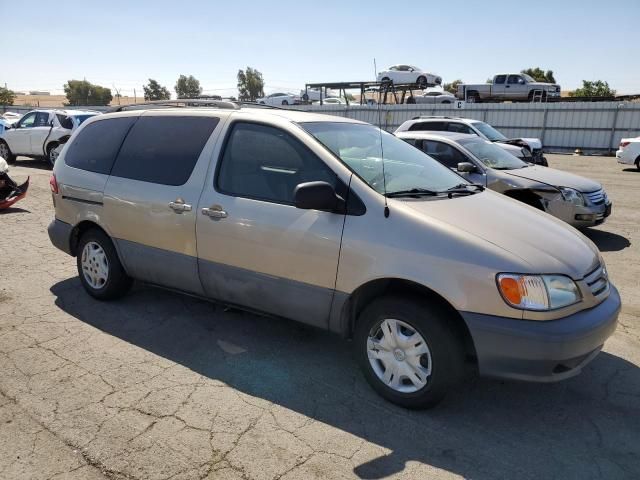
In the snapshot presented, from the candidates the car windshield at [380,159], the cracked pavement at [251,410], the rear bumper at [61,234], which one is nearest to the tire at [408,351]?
the cracked pavement at [251,410]

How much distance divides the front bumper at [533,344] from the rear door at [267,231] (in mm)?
998

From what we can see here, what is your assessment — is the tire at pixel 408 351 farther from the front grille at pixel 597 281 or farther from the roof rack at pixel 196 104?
the roof rack at pixel 196 104

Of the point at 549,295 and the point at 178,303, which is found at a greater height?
the point at 549,295

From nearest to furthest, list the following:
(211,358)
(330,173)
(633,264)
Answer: (330,173)
(211,358)
(633,264)

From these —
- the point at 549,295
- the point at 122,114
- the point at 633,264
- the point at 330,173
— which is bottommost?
the point at 633,264

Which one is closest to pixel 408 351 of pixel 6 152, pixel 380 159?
pixel 380 159

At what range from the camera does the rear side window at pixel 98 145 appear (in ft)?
15.0

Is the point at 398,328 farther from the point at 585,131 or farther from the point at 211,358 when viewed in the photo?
the point at 585,131

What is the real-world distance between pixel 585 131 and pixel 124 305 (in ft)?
80.4

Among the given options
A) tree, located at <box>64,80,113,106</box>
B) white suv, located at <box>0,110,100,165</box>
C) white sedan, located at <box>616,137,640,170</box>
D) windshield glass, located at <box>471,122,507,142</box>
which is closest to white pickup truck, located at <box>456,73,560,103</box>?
white sedan, located at <box>616,137,640,170</box>

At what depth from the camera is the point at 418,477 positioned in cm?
254

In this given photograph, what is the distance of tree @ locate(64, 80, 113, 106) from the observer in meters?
67.2

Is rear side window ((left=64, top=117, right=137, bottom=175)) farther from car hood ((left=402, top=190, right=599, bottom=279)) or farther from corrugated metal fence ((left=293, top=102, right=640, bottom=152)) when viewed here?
corrugated metal fence ((left=293, top=102, right=640, bottom=152))

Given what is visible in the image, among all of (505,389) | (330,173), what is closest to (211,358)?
(330,173)
